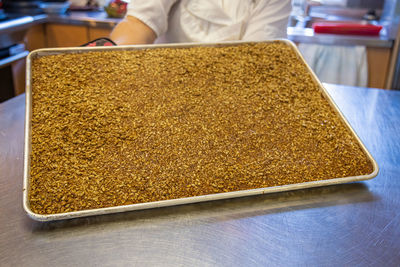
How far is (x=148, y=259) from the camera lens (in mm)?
575

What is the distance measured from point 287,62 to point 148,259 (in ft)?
2.20

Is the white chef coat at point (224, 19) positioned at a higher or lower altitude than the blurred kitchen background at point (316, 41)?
higher

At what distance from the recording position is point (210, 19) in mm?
1347

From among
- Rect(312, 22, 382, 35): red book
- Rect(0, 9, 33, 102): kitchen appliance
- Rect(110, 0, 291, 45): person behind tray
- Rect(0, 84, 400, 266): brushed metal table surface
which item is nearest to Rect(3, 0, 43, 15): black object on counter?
Rect(0, 9, 33, 102): kitchen appliance

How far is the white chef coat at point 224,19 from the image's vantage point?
1.33 meters

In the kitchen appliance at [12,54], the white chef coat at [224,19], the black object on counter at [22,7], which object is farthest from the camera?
the black object on counter at [22,7]

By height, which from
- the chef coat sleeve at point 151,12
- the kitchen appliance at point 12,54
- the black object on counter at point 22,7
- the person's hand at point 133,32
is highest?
the chef coat sleeve at point 151,12

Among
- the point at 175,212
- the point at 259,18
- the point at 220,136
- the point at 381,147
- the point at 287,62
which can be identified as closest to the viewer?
the point at 175,212

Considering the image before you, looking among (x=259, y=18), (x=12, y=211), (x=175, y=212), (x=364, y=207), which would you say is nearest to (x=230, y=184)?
(x=175, y=212)

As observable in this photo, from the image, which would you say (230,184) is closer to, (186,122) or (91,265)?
(186,122)

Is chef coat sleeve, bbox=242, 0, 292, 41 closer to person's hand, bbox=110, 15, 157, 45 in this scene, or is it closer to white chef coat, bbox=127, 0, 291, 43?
white chef coat, bbox=127, 0, 291, 43

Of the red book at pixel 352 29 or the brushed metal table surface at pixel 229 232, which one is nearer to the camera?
the brushed metal table surface at pixel 229 232

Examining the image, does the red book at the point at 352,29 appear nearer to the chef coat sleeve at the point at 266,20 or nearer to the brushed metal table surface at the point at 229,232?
the chef coat sleeve at the point at 266,20

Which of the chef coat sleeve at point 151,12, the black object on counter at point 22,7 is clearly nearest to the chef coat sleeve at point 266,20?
the chef coat sleeve at point 151,12
